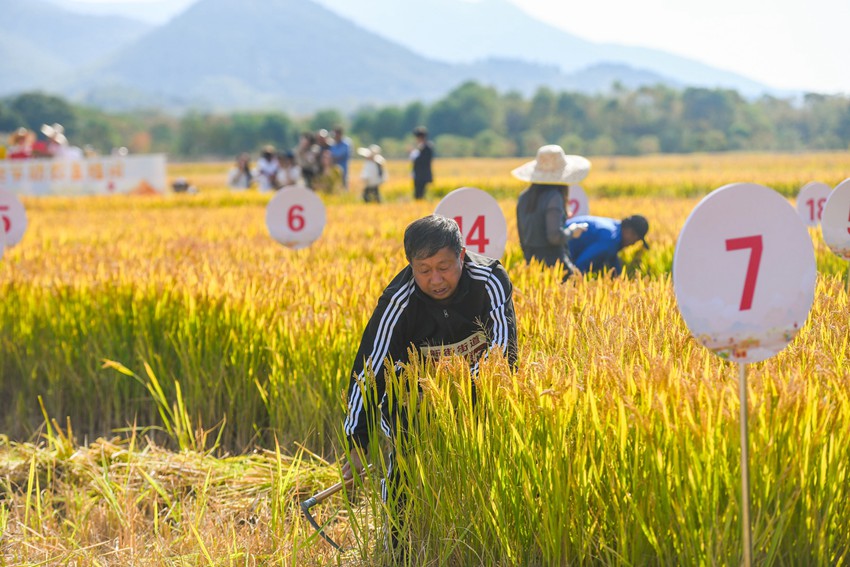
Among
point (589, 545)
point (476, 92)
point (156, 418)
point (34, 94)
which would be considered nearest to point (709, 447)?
point (589, 545)

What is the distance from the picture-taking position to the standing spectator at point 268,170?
21438 millimetres

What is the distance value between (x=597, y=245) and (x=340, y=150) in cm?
1313

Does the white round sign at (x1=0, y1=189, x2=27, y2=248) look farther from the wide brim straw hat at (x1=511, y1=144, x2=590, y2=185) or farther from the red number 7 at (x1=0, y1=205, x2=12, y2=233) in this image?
the wide brim straw hat at (x1=511, y1=144, x2=590, y2=185)

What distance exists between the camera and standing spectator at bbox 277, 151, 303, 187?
2008 cm

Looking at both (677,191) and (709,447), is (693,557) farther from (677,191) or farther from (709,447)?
(677,191)

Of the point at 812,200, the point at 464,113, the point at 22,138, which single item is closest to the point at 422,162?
the point at 22,138

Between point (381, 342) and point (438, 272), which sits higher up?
point (438, 272)

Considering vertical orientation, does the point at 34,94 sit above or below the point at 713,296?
above

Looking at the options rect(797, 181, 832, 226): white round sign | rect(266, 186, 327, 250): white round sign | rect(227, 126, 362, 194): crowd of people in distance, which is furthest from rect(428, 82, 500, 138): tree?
rect(266, 186, 327, 250): white round sign

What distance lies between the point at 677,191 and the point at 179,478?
19.9m

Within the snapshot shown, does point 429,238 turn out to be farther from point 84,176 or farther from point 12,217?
point 84,176

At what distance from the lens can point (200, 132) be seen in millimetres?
119438

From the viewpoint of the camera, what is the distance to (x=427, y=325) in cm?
310

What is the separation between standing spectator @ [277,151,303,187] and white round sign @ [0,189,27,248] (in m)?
12.7
